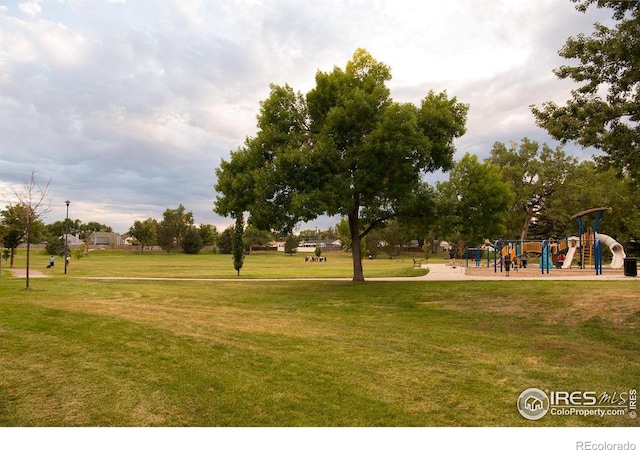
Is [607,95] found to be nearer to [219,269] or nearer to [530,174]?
[219,269]

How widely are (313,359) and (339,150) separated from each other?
14218 mm

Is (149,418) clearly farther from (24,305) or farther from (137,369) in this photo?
(24,305)

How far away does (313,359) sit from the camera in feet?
27.4

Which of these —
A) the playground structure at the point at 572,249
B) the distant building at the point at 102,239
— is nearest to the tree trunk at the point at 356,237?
the playground structure at the point at 572,249

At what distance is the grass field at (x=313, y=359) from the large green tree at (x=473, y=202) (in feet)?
25.9

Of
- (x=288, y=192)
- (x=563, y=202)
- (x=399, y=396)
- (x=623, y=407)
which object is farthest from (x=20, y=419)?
(x=563, y=202)

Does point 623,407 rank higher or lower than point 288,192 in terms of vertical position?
lower

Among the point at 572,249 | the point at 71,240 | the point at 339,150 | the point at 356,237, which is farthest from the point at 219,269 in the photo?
the point at 71,240

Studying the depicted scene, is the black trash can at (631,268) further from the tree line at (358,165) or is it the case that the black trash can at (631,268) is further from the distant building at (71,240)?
the distant building at (71,240)

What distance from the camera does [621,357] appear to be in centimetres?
861

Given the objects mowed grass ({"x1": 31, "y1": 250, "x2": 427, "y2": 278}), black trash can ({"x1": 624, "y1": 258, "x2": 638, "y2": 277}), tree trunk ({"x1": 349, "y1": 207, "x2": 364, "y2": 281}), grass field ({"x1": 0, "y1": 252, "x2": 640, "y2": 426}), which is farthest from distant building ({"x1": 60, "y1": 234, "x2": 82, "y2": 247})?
black trash can ({"x1": 624, "y1": 258, "x2": 638, "y2": 277})

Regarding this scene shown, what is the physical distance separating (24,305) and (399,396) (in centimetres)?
1302

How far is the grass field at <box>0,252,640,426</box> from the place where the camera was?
229 inches
